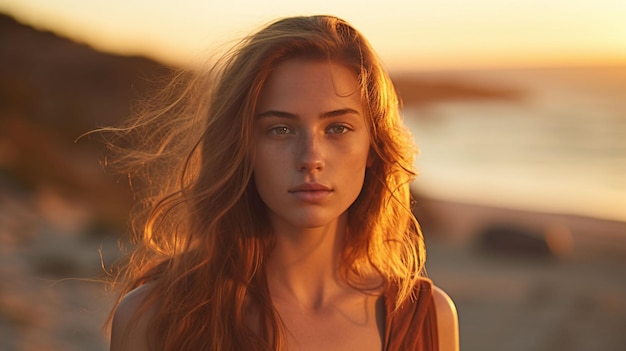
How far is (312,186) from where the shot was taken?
2475mm

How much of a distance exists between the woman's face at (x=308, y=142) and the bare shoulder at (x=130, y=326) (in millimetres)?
511

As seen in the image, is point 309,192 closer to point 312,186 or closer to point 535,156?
point 312,186

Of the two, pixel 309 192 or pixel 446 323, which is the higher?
pixel 309 192

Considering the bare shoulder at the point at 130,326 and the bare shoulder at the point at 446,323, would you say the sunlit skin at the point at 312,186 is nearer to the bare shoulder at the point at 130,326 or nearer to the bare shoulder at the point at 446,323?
the bare shoulder at the point at 446,323

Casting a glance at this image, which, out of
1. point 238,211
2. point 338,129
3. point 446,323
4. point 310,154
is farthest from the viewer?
point 446,323

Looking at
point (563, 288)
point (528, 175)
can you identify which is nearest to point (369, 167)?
point (563, 288)

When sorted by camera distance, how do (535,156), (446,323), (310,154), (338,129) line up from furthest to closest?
(535,156) < (446,323) < (338,129) < (310,154)

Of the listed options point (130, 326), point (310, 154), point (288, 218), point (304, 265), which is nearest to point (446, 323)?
Result: point (304, 265)

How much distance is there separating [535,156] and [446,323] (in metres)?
19.3

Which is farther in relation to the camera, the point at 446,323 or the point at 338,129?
the point at 446,323

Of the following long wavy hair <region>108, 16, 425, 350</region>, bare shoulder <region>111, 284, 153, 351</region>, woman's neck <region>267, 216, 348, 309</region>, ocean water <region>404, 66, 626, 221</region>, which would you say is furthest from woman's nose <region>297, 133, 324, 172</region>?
ocean water <region>404, 66, 626, 221</region>

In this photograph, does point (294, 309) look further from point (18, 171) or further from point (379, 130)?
point (18, 171)

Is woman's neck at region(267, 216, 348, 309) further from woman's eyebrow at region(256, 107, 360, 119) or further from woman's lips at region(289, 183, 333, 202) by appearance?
woman's eyebrow at region(256, 107, 360, 119)

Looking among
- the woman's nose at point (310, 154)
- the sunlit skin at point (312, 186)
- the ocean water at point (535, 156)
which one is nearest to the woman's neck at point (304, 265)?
the sunlit skin at point (312, 186)
